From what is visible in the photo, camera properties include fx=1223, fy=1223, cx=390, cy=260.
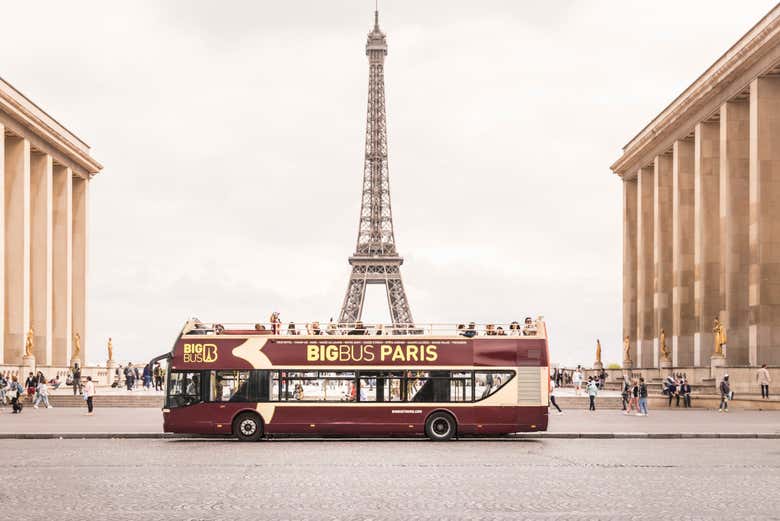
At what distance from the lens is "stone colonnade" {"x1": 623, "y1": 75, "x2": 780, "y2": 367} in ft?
201

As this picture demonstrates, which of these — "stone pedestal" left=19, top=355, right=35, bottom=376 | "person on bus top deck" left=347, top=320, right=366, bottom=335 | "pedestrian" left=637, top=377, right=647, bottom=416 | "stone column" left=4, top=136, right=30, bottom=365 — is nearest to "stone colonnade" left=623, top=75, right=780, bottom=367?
"pedestrian" left=637, top=377, right=647, bottom=416

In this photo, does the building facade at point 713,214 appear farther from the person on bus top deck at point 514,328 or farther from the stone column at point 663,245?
the person on bus top deck at point 514,328

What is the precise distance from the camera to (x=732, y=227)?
2621 inches

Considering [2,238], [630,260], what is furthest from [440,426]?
[630,260]

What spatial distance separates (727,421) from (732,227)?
26.2 m

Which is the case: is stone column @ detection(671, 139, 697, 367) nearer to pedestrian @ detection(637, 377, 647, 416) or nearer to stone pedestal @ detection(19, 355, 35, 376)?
pedestrian @ detection(637, 377, 647, 416)

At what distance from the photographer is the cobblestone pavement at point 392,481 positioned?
54.2ft

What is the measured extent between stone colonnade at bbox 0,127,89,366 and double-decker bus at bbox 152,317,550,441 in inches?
1656

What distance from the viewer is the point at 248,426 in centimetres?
3438

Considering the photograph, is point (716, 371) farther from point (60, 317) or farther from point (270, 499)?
point (60, 317)

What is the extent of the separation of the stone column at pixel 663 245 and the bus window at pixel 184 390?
54058 millimetres

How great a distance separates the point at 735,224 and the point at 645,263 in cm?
2429

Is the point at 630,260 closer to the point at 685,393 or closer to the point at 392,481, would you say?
the point at 685,393

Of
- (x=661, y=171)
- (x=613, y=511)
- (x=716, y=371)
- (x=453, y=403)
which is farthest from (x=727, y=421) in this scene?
(x=661, y=171)
